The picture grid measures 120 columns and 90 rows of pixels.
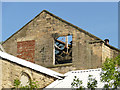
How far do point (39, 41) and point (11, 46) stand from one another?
2749 millimetres

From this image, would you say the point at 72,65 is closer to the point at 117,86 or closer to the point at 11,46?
the point at 11,46

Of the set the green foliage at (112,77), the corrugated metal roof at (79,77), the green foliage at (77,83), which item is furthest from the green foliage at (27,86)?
the green foliage at (112,77)

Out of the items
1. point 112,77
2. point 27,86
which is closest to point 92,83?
point 112,77

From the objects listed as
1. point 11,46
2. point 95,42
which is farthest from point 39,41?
point 95,42

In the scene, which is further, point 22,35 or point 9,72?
point 22,35

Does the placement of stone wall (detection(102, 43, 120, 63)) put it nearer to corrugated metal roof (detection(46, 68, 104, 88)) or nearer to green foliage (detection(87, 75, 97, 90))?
corrugated metal roof (detection(46, 68, 104, 88))

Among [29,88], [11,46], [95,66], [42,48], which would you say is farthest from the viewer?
[11,46]

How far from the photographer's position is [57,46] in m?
22.9

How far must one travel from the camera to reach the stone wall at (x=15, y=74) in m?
14.5

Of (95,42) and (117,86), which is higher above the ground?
(95,42)

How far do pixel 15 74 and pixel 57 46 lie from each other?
869 centimetres

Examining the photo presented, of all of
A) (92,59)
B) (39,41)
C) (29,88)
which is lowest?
Answer: (29,88)

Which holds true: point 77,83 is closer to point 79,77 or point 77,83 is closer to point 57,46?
point 79,77

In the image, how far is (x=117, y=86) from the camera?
12.8 metres
